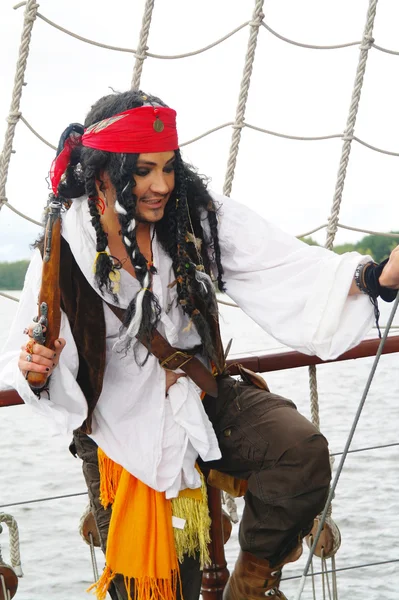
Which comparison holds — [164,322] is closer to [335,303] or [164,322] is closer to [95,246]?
[95,246]

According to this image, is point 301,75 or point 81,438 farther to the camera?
point 301,75

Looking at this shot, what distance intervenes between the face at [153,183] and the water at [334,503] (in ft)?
2.46

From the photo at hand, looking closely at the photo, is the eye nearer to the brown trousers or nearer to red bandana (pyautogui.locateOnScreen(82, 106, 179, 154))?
red bandana (pyautogui.locateOnScreen(82, 106, 179, 154))

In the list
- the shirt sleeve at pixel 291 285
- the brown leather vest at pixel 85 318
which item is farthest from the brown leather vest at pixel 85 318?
the shirt sleeve at pixel 291 285

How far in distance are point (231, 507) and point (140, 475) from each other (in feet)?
1.90

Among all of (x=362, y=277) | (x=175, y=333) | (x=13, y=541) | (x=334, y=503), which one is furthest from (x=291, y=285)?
(x=334, y=503)

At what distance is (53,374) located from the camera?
5.68 ft

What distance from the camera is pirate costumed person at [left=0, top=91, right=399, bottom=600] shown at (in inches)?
68.9

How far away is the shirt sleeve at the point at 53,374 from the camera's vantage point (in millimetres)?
1732

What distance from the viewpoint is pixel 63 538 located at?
4.16 m

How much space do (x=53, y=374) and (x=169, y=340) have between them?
0.84 ft

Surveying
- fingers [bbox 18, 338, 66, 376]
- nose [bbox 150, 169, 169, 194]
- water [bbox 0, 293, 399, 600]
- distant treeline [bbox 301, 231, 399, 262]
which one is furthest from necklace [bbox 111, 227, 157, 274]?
distant treeline [bbox 301, 231, 399, 262]

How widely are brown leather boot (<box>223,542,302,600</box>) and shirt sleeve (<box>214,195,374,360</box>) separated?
431 mm

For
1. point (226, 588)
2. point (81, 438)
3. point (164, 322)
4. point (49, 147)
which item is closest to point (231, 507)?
point (226, 588)
